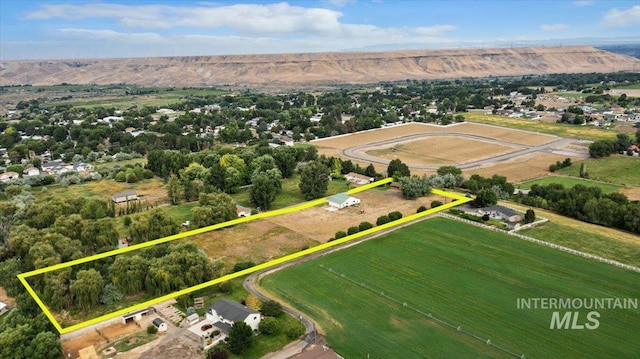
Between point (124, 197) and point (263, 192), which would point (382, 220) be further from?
point (124, 197)

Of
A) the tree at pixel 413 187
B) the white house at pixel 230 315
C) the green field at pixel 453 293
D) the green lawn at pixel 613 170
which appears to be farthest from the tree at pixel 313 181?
the green lawn at pixel 613 170

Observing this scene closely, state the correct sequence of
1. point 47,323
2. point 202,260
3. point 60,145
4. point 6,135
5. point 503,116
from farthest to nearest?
1. point 503,116
2. point 6,135
3. point 60,145
4. point 202,260
5. point 47,323

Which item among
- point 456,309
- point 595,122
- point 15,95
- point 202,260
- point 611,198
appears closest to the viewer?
point 456,309

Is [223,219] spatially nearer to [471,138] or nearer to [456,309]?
[456,309]

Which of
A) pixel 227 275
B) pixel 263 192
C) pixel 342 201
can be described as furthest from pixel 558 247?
pixel 263 192

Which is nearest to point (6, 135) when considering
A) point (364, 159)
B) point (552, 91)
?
point (364, 159)

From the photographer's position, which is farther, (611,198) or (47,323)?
(611,198)
